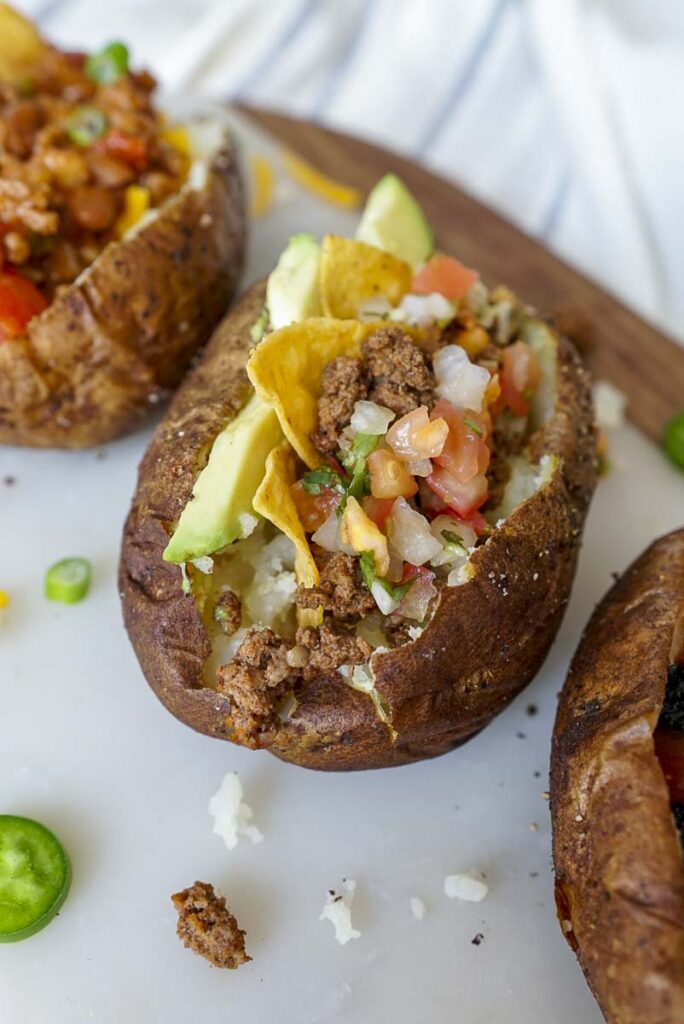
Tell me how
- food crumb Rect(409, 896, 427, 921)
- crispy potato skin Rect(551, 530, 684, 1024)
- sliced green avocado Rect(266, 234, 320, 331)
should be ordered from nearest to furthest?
crispy potato skin Rect(551, 530, 684, 1024) → food crumb Rect(409, 896, 427, 921) → sliced green avocado Rect(266, 234, 320, 331)

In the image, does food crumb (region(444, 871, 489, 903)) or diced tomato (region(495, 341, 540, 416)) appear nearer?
food crumb (region(444, 871, 489, 903))

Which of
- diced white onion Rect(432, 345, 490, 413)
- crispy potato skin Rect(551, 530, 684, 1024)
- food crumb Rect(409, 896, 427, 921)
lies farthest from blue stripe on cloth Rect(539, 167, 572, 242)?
food crumb Rect(409, 896, 427, 921)

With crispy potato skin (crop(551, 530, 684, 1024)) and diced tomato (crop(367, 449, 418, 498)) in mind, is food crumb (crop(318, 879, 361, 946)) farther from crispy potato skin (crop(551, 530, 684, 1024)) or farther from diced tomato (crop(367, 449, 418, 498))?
diced tomato (crop(367, 449, 418, 498))

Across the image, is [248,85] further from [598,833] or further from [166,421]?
[598,833]

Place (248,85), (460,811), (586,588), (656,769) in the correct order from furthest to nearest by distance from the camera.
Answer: (248,85) < (586,588) < (460,811) < (656,769)

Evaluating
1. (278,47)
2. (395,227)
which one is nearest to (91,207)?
(395,227)

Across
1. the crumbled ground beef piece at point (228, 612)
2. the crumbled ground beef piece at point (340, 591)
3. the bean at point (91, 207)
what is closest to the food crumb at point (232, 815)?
the crumbled ground beef piece at point (228, 612)

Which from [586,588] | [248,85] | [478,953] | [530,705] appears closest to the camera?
[478,953]

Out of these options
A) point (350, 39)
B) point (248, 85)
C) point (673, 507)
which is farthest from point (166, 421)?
point (350, 39)
